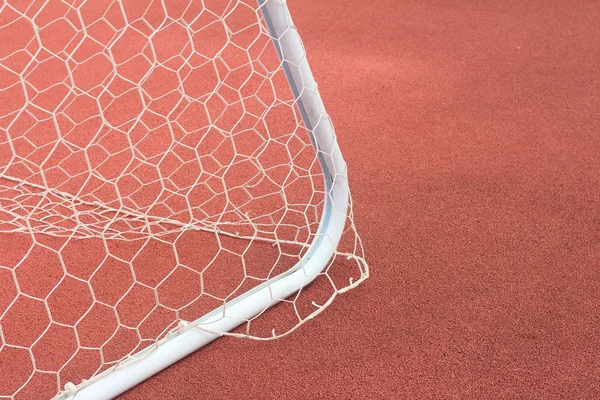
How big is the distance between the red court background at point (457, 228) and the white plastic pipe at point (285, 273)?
0.09 feet

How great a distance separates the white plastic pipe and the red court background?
1.0 inches

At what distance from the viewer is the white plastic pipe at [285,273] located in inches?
35.6

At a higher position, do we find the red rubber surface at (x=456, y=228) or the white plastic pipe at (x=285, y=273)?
the white plastic pipe at (x=285, y=273)

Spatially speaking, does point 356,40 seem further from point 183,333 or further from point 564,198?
point 183,333

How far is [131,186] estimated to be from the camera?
1.34m

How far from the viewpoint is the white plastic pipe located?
2.96 ft

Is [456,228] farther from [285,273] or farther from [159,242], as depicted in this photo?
[159,242]

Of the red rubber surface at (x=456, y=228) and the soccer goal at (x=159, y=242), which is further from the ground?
the soccer goal at (x=159, y=242)

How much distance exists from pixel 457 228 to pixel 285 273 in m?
0.32

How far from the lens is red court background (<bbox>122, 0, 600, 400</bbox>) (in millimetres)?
922

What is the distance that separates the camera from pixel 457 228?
119 centimetres

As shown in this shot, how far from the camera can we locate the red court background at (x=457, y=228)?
922 millimetres

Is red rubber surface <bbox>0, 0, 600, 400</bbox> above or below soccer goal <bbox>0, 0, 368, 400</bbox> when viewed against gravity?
below

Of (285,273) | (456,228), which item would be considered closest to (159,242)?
(285,273)
